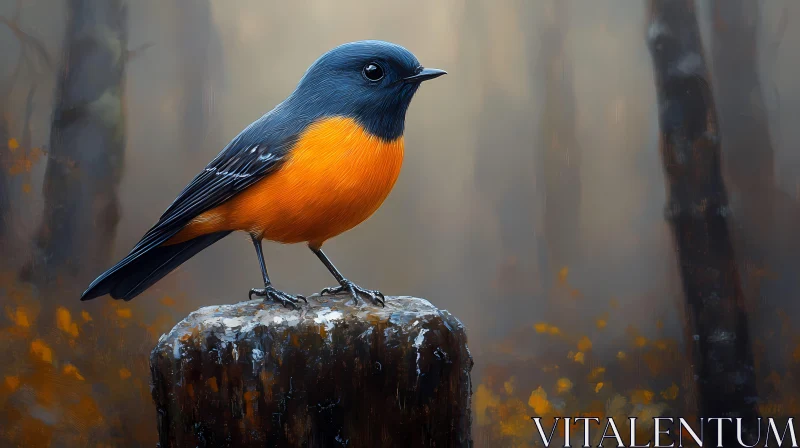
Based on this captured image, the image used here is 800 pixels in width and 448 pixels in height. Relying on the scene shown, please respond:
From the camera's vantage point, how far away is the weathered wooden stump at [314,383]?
72.1 inches

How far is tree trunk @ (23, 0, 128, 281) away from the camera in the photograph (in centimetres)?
454

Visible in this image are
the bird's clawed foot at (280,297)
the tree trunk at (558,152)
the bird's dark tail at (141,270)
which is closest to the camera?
the bird's clawed foot at (280,297)

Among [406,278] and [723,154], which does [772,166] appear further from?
[406,278]

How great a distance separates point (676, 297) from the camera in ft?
15.6

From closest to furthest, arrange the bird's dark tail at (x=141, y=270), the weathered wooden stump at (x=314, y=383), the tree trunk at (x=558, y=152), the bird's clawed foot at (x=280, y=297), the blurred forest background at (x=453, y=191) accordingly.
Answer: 1. the weathered wooden stump at (x=314, y=383)
2. the bird's clawed foot at (x=280, y=297)
3. the bird's dark tail at (x=141, y=270)
4. the blurred forest background at (x=453, y=191)
5. the tree trunk at (x=558, y=152)

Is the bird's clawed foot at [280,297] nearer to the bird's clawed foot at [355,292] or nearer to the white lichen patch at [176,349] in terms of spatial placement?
the bird's clawed foot at [355,292]

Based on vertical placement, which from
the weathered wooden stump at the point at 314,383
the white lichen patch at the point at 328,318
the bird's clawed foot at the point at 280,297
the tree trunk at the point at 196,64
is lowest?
the weathered wooden stump at the point at 314,383

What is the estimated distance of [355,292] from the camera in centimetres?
257

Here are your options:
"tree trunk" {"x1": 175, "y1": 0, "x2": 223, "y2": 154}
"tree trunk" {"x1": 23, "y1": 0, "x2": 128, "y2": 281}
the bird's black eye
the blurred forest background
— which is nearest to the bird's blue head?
the bird's black eye

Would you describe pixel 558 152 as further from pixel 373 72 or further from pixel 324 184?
pixel 324 184

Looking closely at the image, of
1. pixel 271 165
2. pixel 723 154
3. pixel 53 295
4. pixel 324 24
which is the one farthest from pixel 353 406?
pixel 723 154

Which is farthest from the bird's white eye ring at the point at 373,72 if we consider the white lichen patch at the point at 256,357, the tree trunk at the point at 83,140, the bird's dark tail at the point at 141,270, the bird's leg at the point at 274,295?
the tree trunk at the point at 83,140

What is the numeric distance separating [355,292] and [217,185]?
683 millimetres

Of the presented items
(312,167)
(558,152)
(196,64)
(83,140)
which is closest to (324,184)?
(312,167)
